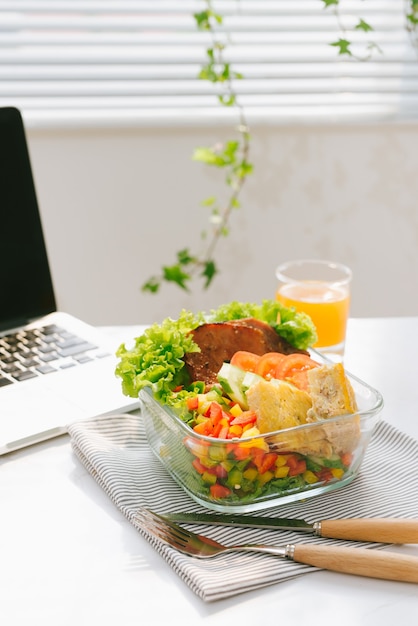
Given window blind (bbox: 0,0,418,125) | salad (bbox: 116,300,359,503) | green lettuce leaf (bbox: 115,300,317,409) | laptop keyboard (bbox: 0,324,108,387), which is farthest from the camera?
window blind (bbox: 0,0,418,125)

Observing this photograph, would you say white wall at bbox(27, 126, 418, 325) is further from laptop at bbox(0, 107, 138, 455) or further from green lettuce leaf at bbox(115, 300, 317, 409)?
green lettuce leaf at bbox(115, 300, 317, 409)

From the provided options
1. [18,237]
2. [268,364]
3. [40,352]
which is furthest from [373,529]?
[18,237]

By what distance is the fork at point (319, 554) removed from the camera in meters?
0.78

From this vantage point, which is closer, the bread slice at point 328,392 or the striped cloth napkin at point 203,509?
the striped cloth napkin at point 203,509

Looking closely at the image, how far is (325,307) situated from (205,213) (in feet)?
4.50

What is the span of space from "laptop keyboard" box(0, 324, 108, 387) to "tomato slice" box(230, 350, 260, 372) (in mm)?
336

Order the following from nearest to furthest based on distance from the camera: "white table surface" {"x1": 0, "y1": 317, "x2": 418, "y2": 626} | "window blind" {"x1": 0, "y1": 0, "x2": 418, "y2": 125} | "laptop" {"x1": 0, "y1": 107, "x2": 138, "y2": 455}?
"white table surface" {"x1": 0, "y1": 317, "x2": 418, "y2": 626}
"laptop" {"x1": 0, "y1": 107, "x2": 138, "y2": 455}
"window blind" {"x1": 0, "y1": 0, "x2": 418, "y2": 125}

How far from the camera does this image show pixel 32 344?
1.35m

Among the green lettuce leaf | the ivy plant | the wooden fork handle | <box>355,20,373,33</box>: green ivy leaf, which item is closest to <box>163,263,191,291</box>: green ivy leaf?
the ivy plant

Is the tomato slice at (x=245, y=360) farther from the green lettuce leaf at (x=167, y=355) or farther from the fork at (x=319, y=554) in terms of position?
the fork at (x=319, y=554)

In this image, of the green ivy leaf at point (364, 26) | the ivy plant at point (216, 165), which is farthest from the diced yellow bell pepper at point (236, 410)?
the green ivy leaf at point (364, 26)

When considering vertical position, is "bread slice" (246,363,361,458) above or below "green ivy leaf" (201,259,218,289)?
above

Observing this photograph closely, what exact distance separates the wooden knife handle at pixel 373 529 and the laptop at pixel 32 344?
1.29ft

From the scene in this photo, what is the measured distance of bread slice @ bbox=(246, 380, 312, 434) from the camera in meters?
0.88
